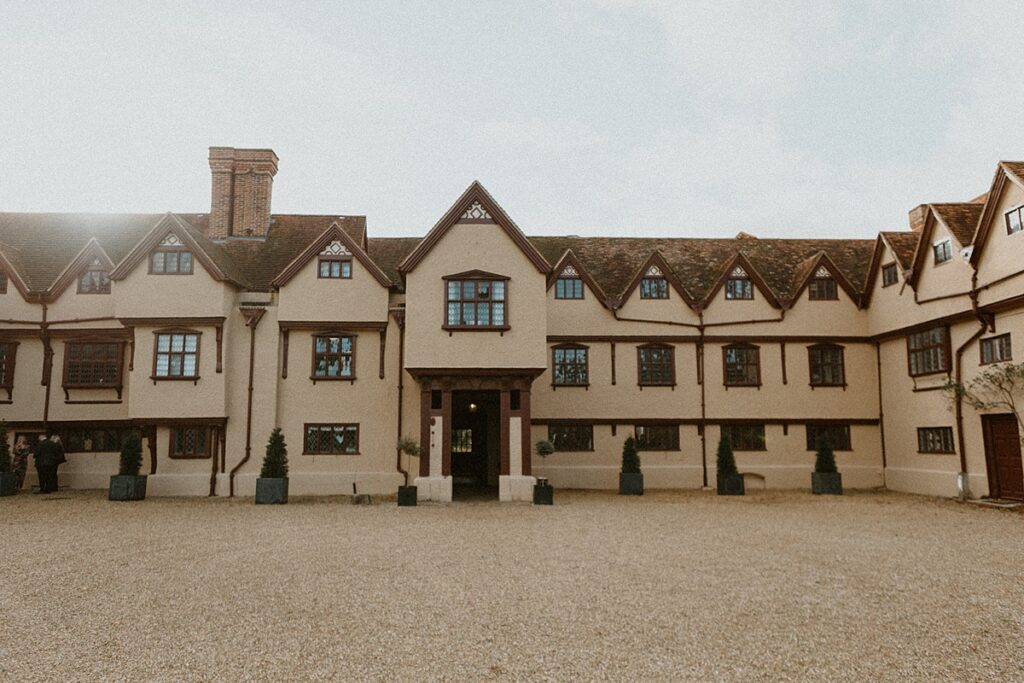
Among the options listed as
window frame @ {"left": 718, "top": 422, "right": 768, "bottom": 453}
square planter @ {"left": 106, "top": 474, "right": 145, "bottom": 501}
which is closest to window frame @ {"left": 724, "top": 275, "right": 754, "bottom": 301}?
window frame @ {"left": 718, "top": 422, "right": 768, "bottom": 453}

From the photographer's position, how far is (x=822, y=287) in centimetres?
2745

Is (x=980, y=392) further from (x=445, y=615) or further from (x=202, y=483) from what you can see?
(x=202, y=483)

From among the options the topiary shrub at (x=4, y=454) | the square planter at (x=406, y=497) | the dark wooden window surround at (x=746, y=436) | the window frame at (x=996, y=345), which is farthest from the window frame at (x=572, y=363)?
the topiary shrub at (x=4, y=454)

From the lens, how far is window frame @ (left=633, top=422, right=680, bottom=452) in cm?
2652

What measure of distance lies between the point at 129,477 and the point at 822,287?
26996 millimetres

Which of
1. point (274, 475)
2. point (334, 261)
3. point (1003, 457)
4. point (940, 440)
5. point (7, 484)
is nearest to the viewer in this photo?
point (1003, 457)

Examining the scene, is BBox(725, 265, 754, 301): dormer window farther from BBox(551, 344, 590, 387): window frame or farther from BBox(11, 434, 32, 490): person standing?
BBox(11, 434, 32, 490): person standing

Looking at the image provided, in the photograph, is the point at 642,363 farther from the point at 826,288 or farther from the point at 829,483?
the point at 826,288

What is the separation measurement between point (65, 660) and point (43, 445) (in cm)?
1934

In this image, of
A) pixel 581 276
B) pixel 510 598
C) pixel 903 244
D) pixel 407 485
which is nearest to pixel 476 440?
pixel 407 485

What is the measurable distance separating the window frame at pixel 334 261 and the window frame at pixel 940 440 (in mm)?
21798

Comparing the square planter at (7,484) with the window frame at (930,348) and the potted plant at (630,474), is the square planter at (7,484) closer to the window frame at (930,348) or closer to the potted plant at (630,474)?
the potted plant at (630,474)

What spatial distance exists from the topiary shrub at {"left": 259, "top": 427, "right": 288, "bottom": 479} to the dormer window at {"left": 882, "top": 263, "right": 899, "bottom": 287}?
2336cm

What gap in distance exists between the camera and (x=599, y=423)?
86.5ft
